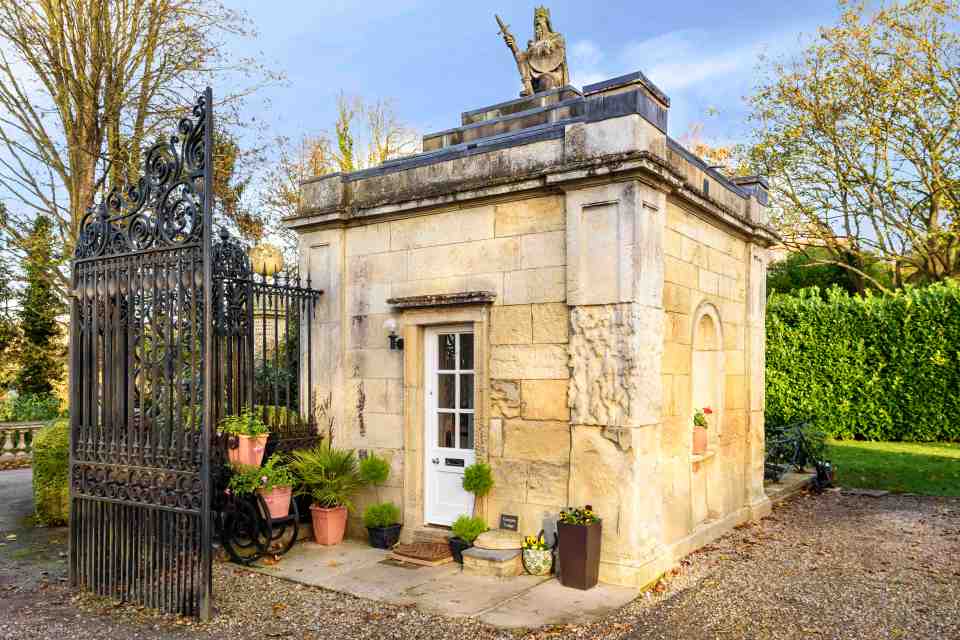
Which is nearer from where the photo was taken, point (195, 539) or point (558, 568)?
point (195, 539)

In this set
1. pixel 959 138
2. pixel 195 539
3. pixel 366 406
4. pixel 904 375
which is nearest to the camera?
pixel 195 539

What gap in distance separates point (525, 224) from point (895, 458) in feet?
33.1

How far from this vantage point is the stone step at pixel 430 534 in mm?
7223

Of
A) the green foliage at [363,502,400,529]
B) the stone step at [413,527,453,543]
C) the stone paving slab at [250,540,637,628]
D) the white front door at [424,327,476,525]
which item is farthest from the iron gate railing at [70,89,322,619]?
the white front door at [424,327,476,525]

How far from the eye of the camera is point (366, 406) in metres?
7.96

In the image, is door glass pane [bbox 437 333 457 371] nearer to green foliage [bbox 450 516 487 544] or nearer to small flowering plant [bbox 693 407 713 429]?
green foliage [bbox 450 516 487 544]

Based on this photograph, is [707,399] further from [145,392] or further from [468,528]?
[145,392]

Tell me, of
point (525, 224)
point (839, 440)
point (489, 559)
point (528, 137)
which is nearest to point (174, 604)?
point (489, 559)

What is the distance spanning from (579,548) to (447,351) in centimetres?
248

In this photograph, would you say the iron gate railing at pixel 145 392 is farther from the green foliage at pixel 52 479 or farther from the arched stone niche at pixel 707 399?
the arched stone niche at pixel 707 399

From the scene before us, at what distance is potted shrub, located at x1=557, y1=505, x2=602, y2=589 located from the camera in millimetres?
5957

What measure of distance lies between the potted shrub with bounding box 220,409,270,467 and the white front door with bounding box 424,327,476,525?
1.66 m

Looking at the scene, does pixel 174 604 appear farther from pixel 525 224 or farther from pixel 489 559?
pixel 525 224

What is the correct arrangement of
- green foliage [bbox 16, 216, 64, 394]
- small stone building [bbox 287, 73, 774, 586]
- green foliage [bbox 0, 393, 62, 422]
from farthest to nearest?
green foliage [bbox 16, 216, 64, 394] < green foliage [bbox 0, 393, 62, 422] < small stone building [bbox 287, 73, 774, 586]
